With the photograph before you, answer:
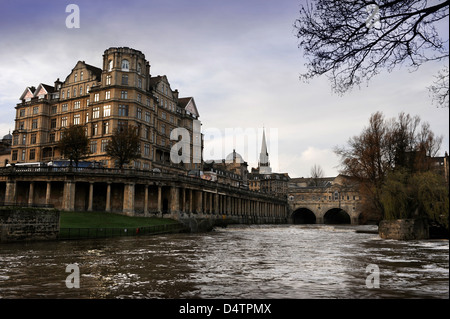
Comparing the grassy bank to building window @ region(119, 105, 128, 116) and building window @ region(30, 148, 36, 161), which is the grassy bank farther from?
building window @ region(30, 148, 36, 161)

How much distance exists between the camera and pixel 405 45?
30.2 ft

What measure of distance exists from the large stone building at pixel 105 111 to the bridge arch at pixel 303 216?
200ft

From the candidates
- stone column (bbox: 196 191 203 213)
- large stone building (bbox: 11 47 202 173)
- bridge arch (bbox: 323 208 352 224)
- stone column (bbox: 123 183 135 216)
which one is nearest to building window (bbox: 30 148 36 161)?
large stone building (bbox: 11 47 202 173)

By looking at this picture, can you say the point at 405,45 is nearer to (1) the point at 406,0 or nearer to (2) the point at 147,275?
(1) the point at 406,0

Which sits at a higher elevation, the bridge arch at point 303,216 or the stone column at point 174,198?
the stone column at point 174,198

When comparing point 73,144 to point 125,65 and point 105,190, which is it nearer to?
point 105,190

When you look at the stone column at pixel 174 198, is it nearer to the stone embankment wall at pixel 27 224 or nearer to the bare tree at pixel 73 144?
the bare tree at pixel 73 144

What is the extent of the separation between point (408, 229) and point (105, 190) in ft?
141

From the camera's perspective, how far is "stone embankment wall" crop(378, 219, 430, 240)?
2997 cm

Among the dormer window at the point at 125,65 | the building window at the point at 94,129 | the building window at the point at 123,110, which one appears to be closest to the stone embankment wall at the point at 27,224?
the building window at the point at 123,110

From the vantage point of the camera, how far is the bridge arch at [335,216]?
131750 mm

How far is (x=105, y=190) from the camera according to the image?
190 feet
